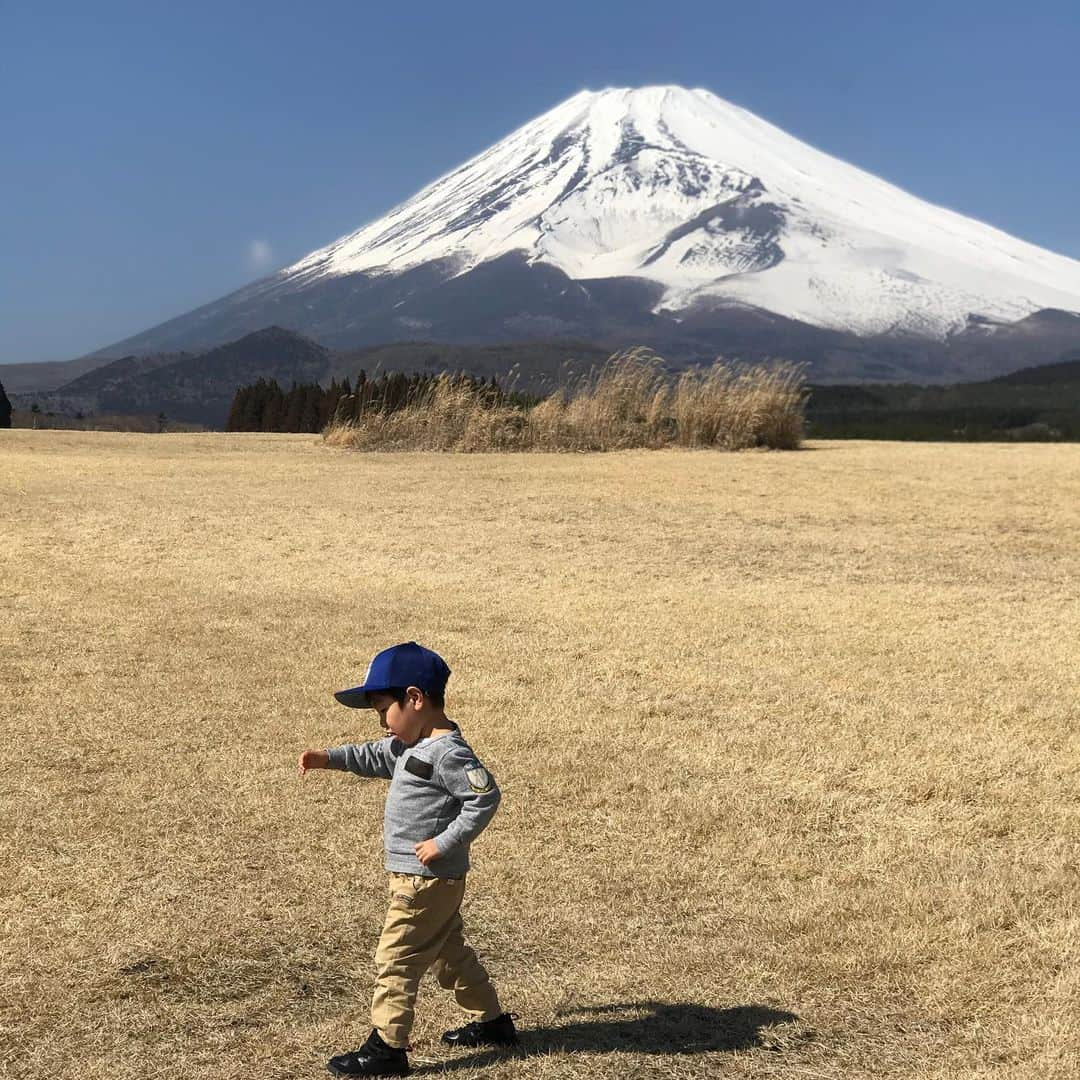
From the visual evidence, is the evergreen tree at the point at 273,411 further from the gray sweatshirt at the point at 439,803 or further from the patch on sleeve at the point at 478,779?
the patch on sleeve at the point at 478,779

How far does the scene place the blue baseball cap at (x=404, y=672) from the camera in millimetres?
3135

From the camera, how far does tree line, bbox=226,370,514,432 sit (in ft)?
67.7

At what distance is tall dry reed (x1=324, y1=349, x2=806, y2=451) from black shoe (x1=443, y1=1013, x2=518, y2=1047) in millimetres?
15955

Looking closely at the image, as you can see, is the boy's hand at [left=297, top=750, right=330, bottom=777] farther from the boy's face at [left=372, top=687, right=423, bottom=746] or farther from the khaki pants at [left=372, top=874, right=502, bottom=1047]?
the khaki pants at [left=372, top=874, right=502, bottom=1047]

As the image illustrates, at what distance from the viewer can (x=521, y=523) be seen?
1201 centimetres

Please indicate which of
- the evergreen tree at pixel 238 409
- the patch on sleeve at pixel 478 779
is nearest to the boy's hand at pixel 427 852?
the patch on sleeve at pixel 478 779

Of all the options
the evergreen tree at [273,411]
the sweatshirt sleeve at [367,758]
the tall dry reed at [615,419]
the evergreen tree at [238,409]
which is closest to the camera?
the sweatshirt sleeve at [367,758]

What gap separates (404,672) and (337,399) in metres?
22.6

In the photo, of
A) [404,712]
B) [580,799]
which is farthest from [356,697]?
[580,799]

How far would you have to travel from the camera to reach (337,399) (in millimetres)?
25172

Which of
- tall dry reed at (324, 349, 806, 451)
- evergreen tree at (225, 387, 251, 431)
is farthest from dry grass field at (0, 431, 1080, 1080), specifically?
evergreen tree at (225, 387, 251, 431)

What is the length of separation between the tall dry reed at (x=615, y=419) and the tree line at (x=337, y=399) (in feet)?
1.84

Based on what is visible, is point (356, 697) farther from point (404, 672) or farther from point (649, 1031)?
point (649, 1031)

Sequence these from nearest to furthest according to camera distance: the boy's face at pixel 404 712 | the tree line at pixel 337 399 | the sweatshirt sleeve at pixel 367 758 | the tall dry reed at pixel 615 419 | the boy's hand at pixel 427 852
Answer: the boy's hand at pixel 427 852 < the boy's face at pixel 404 712 < the sweatshirt sleeve at pixel 367 758 < the tall dry reed at pixel 615 419 < the tree line at pixel 337 399
